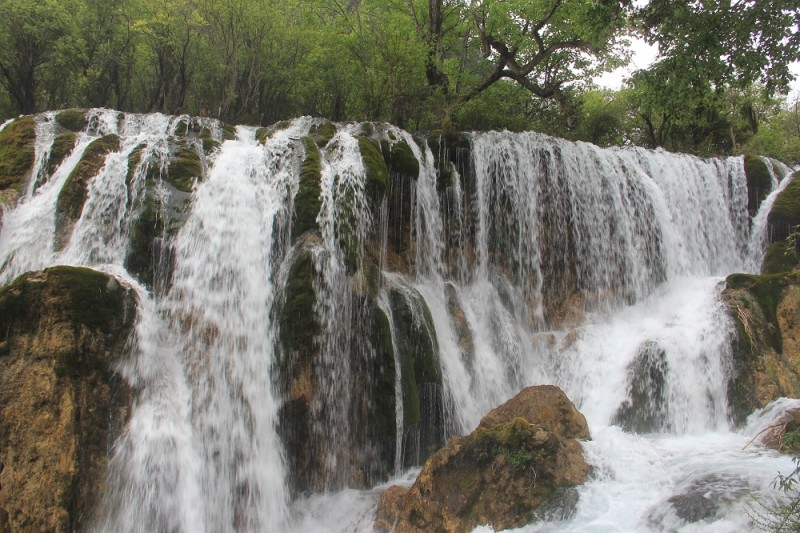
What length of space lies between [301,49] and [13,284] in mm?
13076

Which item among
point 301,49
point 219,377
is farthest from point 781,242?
point 301,49

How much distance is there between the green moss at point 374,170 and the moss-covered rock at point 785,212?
33.5 feet

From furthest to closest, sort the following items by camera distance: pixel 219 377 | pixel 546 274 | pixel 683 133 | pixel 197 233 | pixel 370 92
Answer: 1. pixel 683 133
2. pixel 370 92
3. pixel 546 274
4. pixel 197 233
5. pixel 219 377

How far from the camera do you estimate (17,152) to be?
989 centimetres

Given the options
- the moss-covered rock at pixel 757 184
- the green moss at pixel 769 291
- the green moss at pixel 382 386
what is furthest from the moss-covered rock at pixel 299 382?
the moss-covered rock at pixel 757 184

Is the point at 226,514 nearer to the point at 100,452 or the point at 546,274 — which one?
the point at 100,452

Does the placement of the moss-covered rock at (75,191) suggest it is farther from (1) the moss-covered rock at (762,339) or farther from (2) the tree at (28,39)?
(1) the moss-covered rock at (762,339)

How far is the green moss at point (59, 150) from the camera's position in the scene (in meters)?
9.55

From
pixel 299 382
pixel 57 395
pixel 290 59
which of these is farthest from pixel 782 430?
pixel 290 59

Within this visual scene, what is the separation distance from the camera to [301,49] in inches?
674

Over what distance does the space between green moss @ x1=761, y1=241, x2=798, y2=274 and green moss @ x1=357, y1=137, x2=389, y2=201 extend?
358 inches

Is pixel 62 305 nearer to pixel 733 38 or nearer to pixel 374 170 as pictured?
pixel 374 170

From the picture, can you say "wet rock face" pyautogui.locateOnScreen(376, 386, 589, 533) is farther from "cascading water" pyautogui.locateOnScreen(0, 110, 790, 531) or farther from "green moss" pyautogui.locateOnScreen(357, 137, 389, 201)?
"green moss" pyautogui.locateOnScreen(357, 137, 389, 201)

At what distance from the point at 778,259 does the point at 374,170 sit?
31.6 feet
